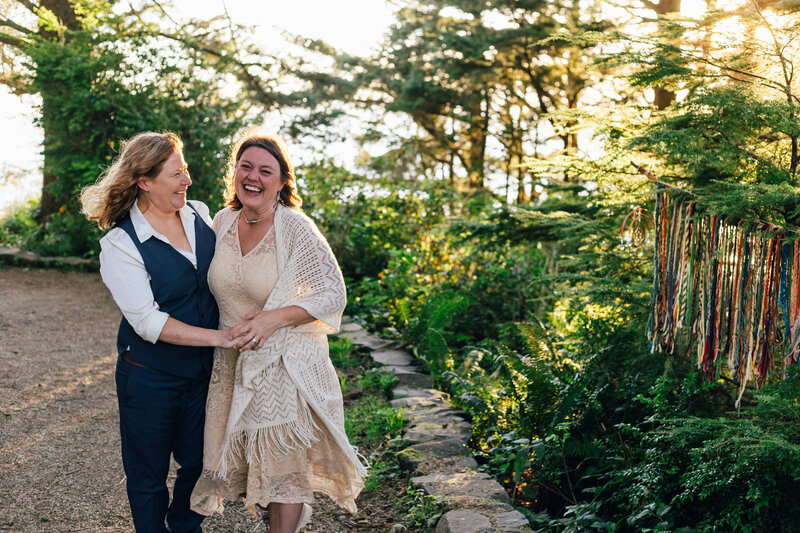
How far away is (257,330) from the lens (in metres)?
2.83

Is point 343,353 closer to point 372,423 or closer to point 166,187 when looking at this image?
point 372,423

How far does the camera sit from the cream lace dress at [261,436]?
9.52ft

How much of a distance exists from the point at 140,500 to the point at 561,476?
232cm

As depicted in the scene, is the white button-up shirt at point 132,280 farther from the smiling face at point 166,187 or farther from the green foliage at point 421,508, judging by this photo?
the green foliage at point 421,508

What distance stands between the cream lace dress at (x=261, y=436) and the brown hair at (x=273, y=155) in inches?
8.0

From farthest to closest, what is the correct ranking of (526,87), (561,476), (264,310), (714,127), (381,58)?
(381,58)
(526,87)
(561,476)
(714,127)
(264,310)

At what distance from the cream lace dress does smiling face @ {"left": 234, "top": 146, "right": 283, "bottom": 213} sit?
0.16 metres

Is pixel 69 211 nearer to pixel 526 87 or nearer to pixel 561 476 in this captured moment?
pixel 561 476

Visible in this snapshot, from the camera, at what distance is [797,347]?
295 cm

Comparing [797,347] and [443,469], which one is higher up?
[797,347]

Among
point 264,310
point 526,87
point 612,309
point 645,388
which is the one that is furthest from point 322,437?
point 526,87

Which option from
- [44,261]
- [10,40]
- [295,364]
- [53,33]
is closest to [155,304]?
[295,364]

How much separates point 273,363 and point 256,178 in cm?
78

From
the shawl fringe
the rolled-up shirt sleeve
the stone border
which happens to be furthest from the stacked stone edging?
the stone border
